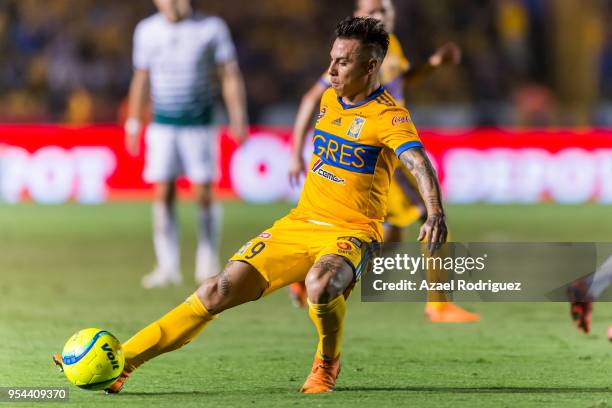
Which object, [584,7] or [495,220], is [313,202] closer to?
[495,220]

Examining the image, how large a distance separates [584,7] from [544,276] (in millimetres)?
17846

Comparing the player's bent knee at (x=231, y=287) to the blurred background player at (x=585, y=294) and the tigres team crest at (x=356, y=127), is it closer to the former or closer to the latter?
the tigres team crest at (x=356, y=127)

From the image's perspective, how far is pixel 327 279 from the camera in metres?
6.19

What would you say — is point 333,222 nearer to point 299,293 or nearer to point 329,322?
point 329,322

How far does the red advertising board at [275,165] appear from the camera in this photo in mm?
17984

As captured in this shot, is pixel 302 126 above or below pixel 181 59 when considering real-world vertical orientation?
below

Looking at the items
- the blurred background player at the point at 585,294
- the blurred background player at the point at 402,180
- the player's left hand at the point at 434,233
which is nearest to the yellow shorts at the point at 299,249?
the player's left hand at the point at 434,233

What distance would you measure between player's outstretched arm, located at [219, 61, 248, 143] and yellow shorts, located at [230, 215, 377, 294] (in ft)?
15.3

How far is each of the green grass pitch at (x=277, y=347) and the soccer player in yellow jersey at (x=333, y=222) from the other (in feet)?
1.04

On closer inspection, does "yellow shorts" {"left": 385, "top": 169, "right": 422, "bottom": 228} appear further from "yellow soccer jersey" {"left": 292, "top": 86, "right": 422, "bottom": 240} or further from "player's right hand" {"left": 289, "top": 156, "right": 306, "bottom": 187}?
"yellow soccer jersey" {"left": 292, "top": 86, "right": 422, "bottom": 240}

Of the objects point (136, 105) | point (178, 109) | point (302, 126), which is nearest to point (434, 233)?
point (302, 126)

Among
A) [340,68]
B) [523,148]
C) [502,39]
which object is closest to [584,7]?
[502,39]

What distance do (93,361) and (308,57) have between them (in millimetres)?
17778

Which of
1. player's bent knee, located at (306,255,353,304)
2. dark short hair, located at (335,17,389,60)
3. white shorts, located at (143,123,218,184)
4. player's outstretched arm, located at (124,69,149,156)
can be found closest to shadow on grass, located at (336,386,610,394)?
player's bent knee, located at (306,255,353,304)
